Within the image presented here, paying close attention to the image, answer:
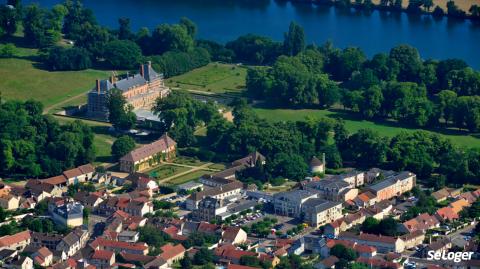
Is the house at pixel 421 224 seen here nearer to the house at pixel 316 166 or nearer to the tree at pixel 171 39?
the house at pixel 316 166

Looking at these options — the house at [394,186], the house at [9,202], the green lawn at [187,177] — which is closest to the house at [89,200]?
the house at [9,202]

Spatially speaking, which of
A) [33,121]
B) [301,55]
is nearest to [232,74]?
[301,55]

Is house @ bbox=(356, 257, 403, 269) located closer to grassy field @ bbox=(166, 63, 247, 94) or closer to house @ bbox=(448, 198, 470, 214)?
house @ bbox=(448, 198, 470, 214)

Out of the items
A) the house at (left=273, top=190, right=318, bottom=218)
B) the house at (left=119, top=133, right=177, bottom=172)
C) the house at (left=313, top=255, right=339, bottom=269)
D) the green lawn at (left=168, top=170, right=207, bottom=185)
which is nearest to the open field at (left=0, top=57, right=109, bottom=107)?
the house at (left=119, top=133, right=177, bottom=172)

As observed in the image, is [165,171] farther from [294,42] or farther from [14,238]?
[294,42]

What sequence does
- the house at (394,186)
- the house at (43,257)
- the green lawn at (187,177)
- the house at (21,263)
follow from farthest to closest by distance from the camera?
1. the green lawn at (187,177)
2. the house at (394,186)
3. the house at (43,257)
4. the house at (21,263)
